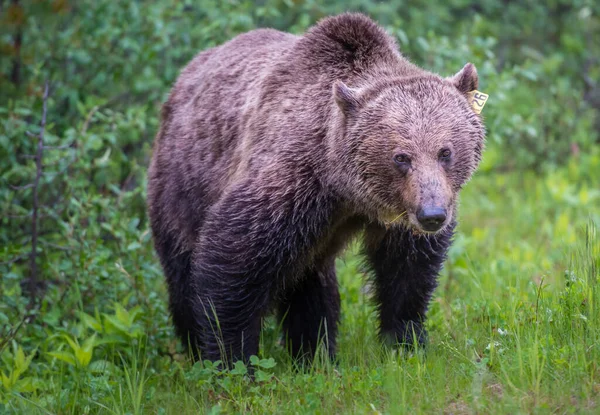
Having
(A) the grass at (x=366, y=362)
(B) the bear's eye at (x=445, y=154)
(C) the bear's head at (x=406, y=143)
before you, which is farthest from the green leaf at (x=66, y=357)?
(B) the bear's eye at (x=445, y=154)

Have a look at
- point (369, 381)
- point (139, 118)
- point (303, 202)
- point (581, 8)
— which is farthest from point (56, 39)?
point (581, 8)

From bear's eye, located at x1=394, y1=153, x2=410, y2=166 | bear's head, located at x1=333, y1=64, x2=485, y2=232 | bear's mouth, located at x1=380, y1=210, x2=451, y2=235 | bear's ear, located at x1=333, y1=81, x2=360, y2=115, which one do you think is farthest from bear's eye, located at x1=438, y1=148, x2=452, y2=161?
bear's ear, located at x1=333, y1=81, x2=360, y2=115

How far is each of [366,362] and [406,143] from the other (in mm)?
1353

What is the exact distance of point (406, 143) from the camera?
14.8 ft

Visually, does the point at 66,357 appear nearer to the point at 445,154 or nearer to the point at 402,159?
the point at 402,159

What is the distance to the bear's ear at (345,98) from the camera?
4707 mm

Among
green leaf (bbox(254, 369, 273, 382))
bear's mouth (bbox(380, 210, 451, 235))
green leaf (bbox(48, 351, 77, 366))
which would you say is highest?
bear's mouth (bbox(380, 210, 451, 235))

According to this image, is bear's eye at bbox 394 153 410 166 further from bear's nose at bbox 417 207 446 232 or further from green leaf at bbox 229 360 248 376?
green leaf at bbox 229 360 248 376

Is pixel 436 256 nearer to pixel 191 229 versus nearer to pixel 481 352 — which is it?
pixel 481 352

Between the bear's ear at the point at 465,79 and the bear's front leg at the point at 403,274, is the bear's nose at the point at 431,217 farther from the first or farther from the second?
the bear's ear at the point at 465,79

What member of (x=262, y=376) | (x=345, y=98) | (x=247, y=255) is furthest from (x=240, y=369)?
(x=345, y=98)

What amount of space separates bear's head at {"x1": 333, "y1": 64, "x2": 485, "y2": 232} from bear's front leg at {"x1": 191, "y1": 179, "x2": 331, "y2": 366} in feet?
1.07

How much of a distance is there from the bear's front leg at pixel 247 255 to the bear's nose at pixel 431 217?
717 mm

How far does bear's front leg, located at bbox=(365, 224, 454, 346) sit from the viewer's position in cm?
510
